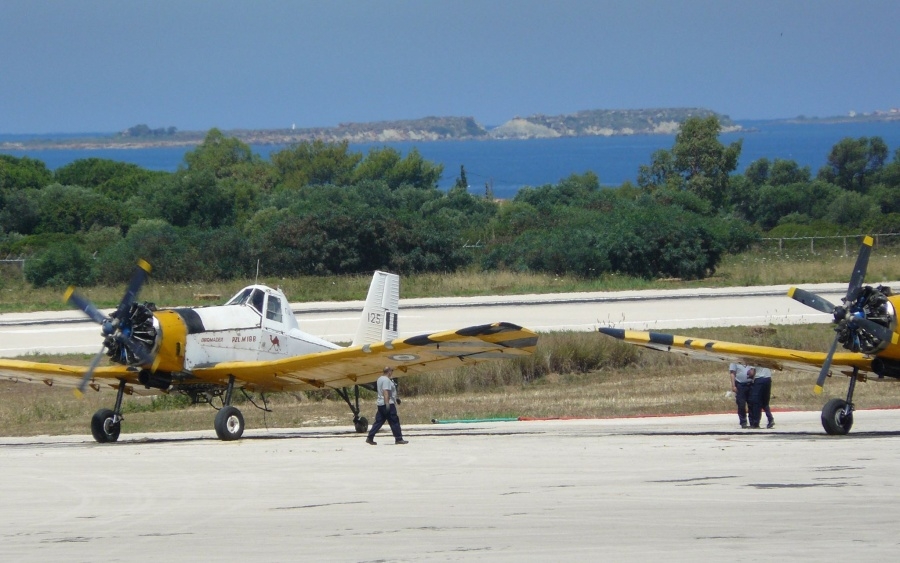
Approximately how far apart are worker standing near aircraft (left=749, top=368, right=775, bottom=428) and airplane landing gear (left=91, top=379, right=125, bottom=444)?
10.7 meters

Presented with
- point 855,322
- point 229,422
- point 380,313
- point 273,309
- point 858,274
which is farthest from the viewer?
point 380,313

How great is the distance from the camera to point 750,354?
18.4 m

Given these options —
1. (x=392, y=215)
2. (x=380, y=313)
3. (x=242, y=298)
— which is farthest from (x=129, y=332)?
(x=392, y=215)

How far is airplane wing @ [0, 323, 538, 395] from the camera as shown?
16.9 m

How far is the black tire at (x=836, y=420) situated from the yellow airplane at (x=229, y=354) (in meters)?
4.65

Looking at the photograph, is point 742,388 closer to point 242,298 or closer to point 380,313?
point 380,313

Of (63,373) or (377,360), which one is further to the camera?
(63,373)

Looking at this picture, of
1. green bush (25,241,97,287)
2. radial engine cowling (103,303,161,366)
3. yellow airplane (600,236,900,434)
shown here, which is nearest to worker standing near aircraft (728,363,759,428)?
yellow airplane (600,236,900,434)

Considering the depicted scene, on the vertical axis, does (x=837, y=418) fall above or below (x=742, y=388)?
above

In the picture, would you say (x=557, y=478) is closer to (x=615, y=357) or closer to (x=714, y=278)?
(x=615, y=357)

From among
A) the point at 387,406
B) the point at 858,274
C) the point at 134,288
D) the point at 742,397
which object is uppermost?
the point at 858,274

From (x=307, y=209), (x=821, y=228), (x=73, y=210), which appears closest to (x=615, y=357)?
(x=307, y=209)

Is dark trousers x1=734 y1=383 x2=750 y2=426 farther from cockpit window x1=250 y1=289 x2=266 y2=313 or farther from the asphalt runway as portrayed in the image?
the asphalt runway

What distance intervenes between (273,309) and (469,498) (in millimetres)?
8556
